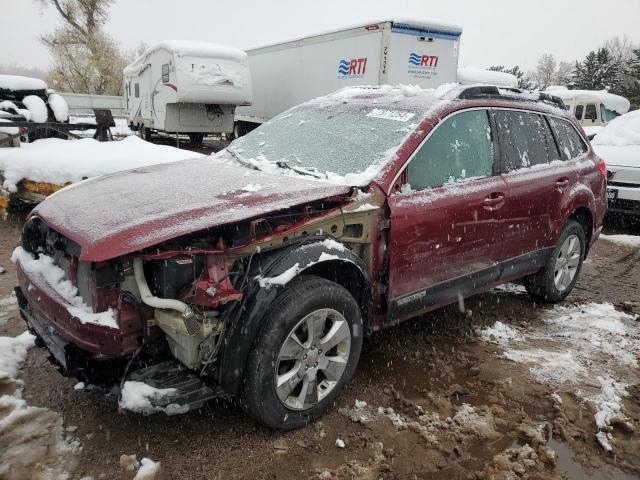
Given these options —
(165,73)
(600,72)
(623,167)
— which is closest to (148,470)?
(623,167)

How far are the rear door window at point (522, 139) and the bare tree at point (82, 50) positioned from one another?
36.1m

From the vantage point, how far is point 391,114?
133 inches

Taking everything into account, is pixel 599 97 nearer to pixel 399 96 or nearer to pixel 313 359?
pixel 399 96

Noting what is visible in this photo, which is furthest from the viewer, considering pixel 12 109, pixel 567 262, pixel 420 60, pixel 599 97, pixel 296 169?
pixel 599 97

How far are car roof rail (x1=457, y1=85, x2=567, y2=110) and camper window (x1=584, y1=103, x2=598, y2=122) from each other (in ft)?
52.5

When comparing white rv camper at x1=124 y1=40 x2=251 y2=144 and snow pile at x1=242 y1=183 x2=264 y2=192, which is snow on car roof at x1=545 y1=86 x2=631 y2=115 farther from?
snow pile at x1=242 y1=183 x2=264 y2=192

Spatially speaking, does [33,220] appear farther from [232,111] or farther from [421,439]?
[232,111]

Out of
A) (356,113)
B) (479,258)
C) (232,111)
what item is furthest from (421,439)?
(232,111)

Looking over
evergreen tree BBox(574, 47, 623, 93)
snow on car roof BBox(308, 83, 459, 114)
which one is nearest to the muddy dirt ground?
snow on car roof BBox(308, 83, 459, 114)

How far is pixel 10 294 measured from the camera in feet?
13.4

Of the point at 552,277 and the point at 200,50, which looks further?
the point at 200,50

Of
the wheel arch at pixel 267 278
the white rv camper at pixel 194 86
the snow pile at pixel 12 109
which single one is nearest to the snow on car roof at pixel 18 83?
the snow pile at pixel 12 109

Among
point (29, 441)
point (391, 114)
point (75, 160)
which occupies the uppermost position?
point (391, 114)

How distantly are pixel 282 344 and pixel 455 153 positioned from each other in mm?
1770
